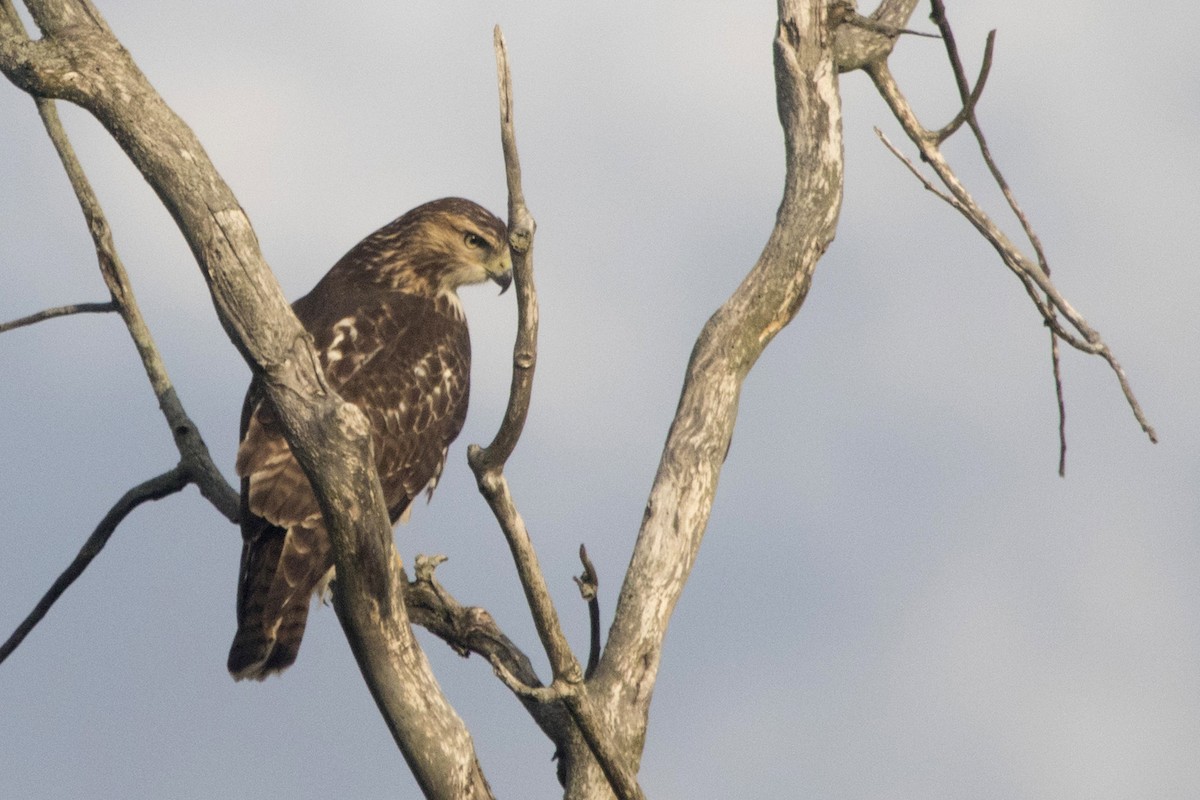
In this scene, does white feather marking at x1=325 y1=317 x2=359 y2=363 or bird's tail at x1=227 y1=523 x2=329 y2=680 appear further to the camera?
white feather marking at x1=325 y1=317 x2=359 y2=363

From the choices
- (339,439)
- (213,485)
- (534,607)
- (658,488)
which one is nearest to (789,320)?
(658,488)

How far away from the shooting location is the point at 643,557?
198 inches

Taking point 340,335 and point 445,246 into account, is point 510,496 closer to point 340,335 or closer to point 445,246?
point 340,335

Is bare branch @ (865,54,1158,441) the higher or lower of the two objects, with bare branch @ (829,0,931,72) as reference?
lower

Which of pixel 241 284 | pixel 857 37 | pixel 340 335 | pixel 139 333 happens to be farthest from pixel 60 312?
pixel 857 37

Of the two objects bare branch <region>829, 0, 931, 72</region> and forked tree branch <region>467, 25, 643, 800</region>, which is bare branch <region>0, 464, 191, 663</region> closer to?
forked tree branch <region>467, 25, 643, 800</region>

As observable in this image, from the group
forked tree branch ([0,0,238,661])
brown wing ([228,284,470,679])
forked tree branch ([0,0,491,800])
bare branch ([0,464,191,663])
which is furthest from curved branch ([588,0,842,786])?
bare branch ([0,464,191,663])

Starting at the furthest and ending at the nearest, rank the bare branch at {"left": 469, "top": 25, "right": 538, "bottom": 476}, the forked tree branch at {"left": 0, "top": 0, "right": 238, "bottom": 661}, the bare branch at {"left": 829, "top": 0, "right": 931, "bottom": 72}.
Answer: the forked tree branch at {"left": 0, "top": 0, "right": 238, "bottom": 661} < the bare branch at {"left": 829, "top": 0, "right": 931, "bottom": 72} < the bare branch at {"left": 469, "top": 25, "right": 538, "bottom": 476}

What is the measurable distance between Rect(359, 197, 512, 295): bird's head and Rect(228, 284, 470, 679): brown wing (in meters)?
0.25

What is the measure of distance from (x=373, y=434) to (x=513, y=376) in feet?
8.64

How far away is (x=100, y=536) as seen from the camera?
5879 mm

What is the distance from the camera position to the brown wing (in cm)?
552

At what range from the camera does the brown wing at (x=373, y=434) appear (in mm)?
5520

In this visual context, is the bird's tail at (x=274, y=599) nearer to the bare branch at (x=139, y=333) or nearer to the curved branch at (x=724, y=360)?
the bare branch at (x=139, y=333)
